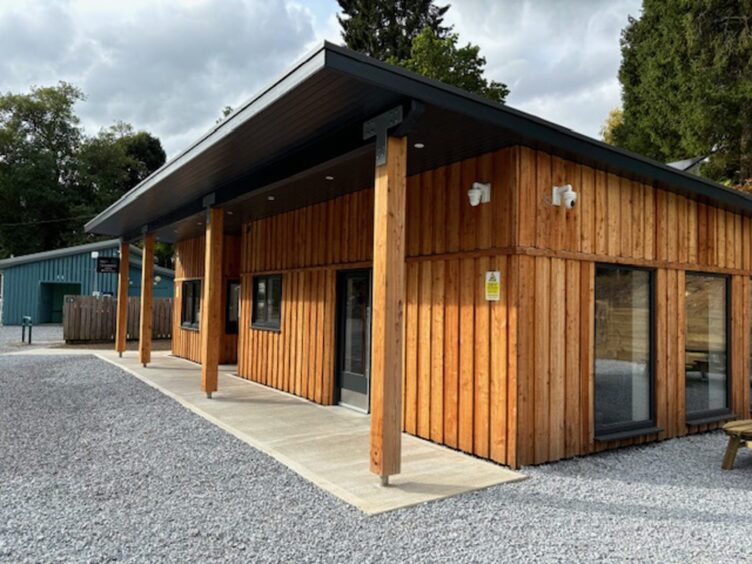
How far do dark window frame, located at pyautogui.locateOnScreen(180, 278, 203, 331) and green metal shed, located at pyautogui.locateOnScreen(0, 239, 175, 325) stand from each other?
948cm

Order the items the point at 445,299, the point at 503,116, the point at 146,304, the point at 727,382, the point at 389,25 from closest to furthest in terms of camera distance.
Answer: the point at 503,116
the point at 445,299
the point at 727,382
the point at 146,304
the point at 389,25

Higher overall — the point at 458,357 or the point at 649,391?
the point at 458,357

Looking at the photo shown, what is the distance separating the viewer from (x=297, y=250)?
7484 mm

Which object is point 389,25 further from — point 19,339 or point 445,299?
point 445,299

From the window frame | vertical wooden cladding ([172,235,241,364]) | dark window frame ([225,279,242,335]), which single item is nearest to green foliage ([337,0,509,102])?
vertical wooden cladding ([172,235,241,364])

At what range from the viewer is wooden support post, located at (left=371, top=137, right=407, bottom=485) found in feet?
12.1

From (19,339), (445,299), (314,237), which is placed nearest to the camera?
(445,299)

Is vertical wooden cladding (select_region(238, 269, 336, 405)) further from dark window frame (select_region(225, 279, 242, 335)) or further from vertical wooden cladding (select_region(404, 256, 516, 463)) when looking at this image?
dark window frame (select_region(225, 279, 242, 335))

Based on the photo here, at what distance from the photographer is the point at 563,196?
466cm

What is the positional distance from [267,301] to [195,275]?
140 inches

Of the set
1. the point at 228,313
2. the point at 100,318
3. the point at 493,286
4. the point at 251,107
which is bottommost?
the point at 100,318

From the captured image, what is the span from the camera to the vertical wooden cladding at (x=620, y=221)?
14.7ft

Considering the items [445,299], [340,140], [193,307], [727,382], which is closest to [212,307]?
[445,299]

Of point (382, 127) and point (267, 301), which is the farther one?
point (267, 301)
